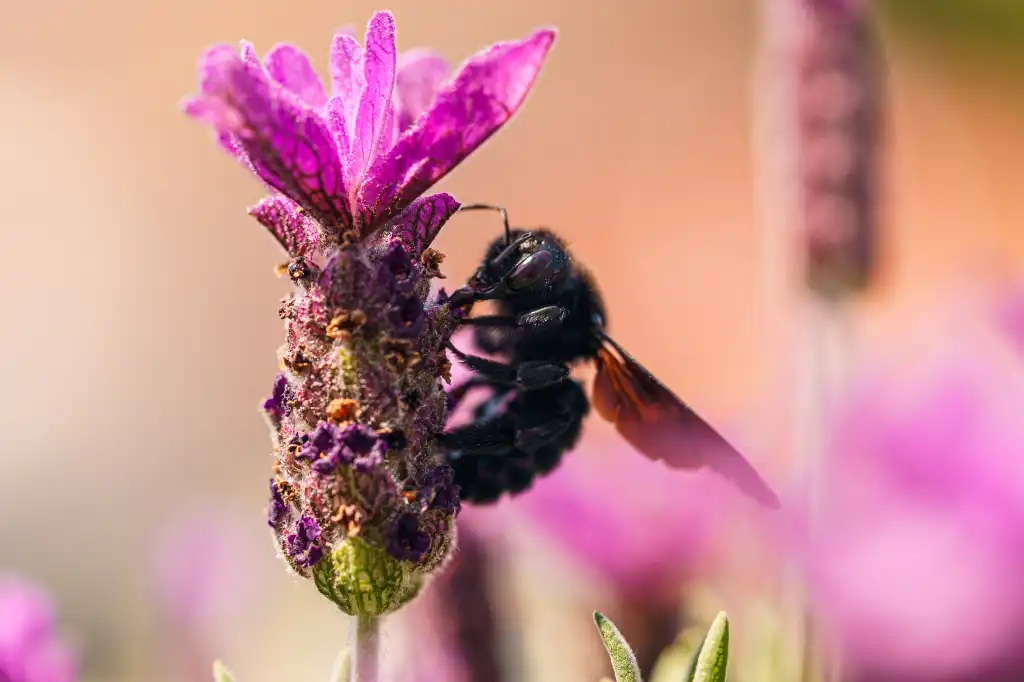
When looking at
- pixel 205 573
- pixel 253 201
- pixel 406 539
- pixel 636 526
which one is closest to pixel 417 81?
pixel 406 539

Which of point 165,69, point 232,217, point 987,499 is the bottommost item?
point 232,217

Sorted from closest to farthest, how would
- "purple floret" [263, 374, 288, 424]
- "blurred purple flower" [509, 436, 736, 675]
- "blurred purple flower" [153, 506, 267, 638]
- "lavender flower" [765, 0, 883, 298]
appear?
"purple floret" [263, 374, 288, 424] → "blurred purple flower" [509, 436, 736, 675] → "blurred purple flower" [153, 506, 267, 638] → "lavender flower" [765, 0, 883, 298]

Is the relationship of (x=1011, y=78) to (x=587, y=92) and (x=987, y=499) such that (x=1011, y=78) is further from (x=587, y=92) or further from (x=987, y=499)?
(x=987, y=499)

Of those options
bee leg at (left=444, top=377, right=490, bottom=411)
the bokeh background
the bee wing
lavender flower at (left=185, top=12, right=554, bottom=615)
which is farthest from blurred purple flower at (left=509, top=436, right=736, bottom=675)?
the bokeh background

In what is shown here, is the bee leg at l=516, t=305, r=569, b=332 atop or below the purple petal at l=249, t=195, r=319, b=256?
below

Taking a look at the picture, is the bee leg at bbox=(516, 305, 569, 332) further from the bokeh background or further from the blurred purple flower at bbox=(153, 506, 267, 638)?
the bokeh background

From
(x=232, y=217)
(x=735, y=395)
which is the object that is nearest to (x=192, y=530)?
(x=735, y=395)

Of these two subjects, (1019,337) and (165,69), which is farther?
(165,69)
